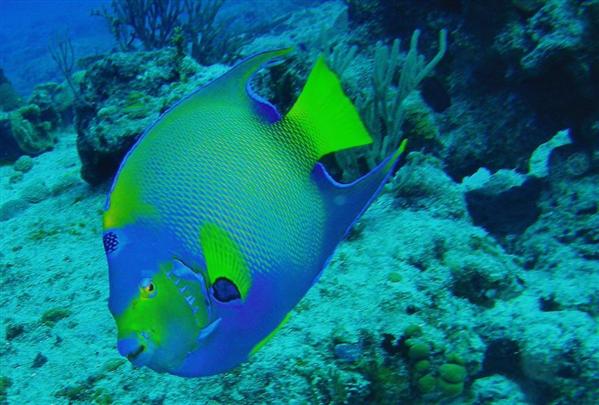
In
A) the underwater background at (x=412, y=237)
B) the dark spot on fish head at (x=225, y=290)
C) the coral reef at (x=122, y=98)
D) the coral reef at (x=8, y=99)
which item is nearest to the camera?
the dark spot on fish head at (x=225, y=290)

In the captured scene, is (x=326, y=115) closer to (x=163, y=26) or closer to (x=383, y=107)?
(x=383, y=107)

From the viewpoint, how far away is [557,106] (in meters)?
3.58

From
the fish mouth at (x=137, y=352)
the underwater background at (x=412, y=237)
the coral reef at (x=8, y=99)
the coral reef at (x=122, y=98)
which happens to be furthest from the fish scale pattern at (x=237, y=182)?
the coral reef at (x=8, y=99)

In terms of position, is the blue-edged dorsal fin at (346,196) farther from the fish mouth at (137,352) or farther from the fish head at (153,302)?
the fish mouth at (137,352)

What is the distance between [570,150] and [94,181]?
13.5 ft

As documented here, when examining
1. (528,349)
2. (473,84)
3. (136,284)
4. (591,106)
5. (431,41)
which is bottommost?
(528,349)

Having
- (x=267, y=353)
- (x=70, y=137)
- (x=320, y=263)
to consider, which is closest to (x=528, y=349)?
(x=267, y=353)

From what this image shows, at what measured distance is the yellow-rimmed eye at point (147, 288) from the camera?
797 mm

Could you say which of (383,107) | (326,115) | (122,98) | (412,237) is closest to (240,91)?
(326,115)

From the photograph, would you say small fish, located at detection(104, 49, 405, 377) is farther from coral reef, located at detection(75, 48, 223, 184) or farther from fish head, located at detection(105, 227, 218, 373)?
coral reef, located at detection(75, 48, 223, 184)

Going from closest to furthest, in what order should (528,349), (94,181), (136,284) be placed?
(136,284), (528,349), (94,181)

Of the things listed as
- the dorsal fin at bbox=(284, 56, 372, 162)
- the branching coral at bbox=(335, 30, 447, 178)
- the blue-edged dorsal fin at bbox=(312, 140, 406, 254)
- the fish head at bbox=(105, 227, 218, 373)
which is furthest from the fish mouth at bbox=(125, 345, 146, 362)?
the branching coral at bbox=(335, 30, 447, 178)

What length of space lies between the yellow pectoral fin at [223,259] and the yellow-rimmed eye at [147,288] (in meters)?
0.11

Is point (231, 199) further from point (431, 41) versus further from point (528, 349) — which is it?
point (431, 41)
